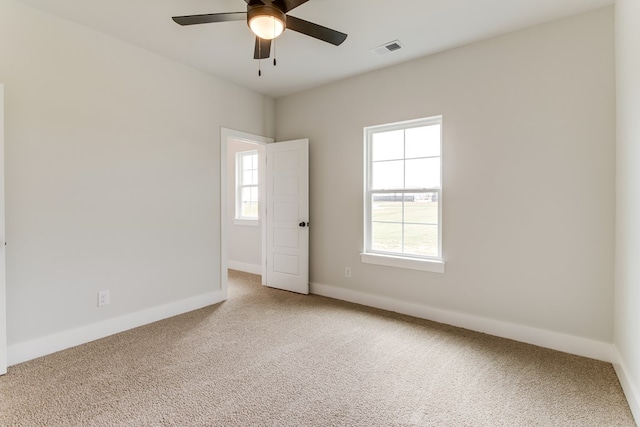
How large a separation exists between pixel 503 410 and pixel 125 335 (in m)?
3.07

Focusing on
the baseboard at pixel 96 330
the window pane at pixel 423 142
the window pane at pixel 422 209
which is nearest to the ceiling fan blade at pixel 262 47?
the window pane at pixel 423 142

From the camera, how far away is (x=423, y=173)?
341 cm

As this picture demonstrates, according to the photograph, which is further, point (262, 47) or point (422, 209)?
point (422, 209)

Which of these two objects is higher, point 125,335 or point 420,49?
point 420,49

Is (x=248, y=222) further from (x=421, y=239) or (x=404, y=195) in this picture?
(x=421, y=239)

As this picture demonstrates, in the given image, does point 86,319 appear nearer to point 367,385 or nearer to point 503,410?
point 367,385

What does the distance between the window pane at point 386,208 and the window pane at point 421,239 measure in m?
0.19

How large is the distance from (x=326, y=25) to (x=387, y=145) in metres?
1.48

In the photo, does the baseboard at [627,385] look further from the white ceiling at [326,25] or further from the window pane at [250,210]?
the window pane at [250,210]

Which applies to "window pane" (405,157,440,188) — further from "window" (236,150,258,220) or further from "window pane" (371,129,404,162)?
"window" (236,150,258,220)

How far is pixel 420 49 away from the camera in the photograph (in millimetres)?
3117

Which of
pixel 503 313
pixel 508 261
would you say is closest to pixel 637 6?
pixel 508 261

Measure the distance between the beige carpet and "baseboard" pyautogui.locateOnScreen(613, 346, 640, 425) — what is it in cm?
6

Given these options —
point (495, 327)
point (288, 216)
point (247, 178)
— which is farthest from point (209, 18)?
point (247, 178)
